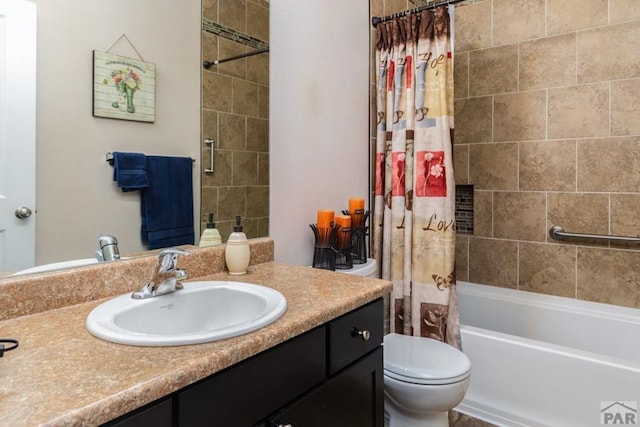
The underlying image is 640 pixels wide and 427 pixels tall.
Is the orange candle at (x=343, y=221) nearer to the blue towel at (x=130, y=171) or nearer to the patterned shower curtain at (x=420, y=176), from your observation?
the patterned shower curtain at (x=420, y=176)

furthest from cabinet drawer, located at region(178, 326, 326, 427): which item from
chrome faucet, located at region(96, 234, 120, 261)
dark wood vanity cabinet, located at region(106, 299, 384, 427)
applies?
chrome faucet, located at region(96, 234, 120, 261)

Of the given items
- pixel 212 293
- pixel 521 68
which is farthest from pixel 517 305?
pixel 212 293

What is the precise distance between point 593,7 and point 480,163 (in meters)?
1.03

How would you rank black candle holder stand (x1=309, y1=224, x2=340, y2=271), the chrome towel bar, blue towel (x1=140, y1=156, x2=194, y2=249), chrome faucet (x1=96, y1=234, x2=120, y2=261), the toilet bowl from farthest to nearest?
the chrome towel bar < black candle holder stand (x1=309, y1=224, x2=340, y2=271) < the toilet bowl < blue towel (x1=140, y1=156, x2=194, y2=249) < chrome faucet (x1=96, y1=234, x2=120, y2=261)

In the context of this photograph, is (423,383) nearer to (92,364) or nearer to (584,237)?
(92,364)

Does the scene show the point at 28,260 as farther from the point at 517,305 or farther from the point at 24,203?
the point at 517,305

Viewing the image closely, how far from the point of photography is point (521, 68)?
2.53 meters

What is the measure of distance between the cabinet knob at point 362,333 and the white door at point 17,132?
33.0 inches

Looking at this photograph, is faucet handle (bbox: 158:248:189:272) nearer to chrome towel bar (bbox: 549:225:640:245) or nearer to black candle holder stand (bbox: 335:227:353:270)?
black candle holder stand (bbox: 335:227:353:270)

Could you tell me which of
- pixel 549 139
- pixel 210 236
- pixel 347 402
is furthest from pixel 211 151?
pixel 549 139

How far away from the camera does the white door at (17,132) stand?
97 centimetres

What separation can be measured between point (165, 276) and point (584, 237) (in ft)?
7.49

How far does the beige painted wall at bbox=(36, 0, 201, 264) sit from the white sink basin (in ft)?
0.74

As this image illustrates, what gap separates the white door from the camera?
3.18ft
